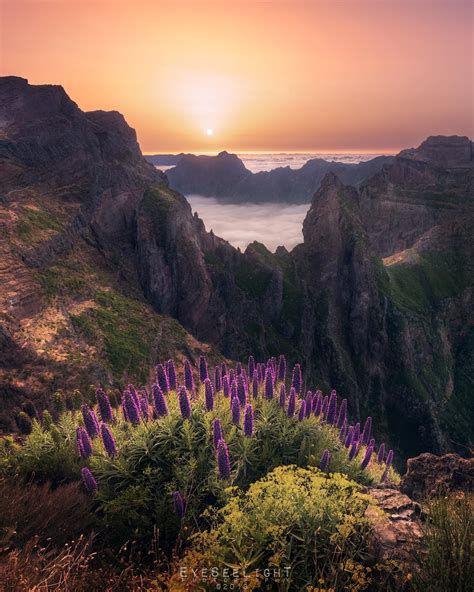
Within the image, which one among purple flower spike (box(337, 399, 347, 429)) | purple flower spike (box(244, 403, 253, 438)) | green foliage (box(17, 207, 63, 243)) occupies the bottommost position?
purple flower spike (box(337, 399, 347, 429))

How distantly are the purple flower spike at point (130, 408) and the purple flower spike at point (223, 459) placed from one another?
11.9 ft

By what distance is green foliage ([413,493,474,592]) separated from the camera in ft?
21.7

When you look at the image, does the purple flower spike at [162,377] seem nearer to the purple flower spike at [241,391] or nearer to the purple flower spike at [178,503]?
the purple flower spike at [241,391]

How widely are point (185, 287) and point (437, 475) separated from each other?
300 ft

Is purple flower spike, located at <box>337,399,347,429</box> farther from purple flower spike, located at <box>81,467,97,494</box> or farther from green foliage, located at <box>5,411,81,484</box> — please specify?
green foliage, located at <box>5,411,81,484</box>

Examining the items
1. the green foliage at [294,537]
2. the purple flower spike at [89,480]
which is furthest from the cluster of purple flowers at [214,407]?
the green foliage at [294,537]

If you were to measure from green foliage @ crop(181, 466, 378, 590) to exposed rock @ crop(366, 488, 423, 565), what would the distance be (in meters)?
0.34

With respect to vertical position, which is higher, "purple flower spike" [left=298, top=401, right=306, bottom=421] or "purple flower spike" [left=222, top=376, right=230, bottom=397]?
"purple flower spike" [left=222, top=376, right=230, bottom=397]

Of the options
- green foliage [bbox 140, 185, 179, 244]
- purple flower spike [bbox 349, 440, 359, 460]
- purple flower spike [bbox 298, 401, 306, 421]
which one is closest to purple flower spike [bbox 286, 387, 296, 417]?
purple flower spike [bbox 298, 401, 306, 421]

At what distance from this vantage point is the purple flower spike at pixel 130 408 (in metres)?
12.3

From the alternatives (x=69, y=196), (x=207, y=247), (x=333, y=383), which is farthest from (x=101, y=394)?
(x=333, y=383)

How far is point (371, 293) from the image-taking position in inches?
5054

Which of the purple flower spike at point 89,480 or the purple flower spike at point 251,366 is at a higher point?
the purple flower spike at point 251,366

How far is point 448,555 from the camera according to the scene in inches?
278
